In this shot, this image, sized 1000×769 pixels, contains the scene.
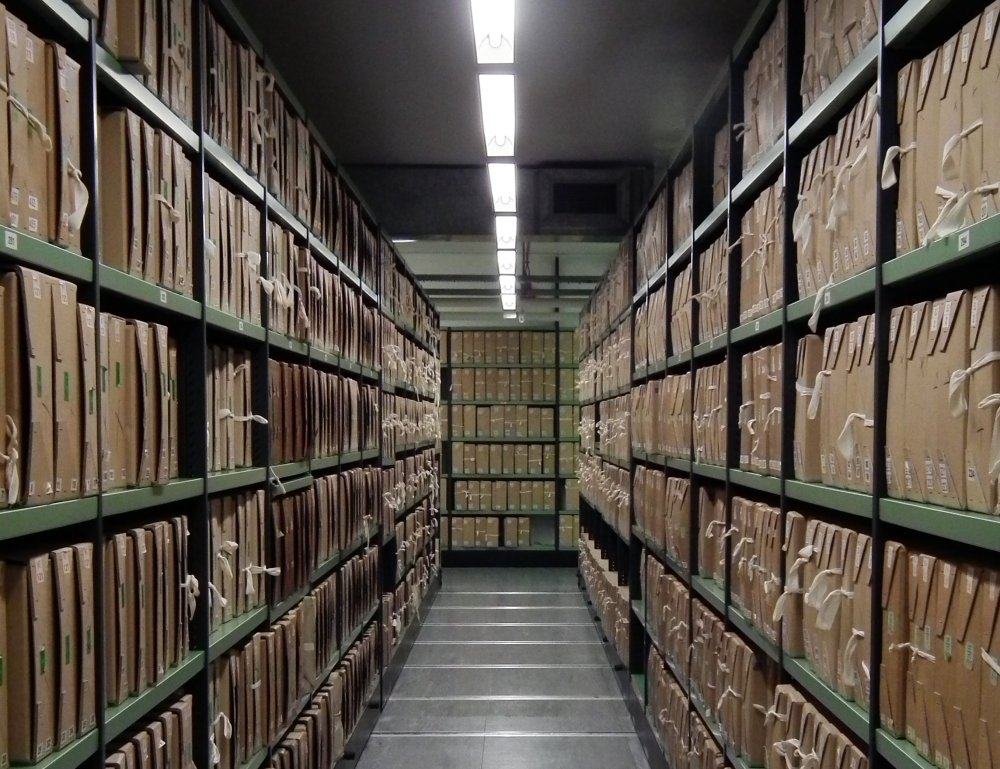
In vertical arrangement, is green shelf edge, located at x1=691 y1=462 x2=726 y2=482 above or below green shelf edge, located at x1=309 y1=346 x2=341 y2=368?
below

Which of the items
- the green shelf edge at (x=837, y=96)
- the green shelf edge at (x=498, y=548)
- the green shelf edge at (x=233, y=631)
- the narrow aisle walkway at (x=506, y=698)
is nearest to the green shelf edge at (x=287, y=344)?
the green shelf edge at (x=233, y=631)

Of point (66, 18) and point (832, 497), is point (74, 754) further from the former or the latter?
point (832, 497)

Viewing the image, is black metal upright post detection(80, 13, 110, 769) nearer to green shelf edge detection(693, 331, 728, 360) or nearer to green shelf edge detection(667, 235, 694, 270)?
green shelf edge detection(693, 331, 728, 360)

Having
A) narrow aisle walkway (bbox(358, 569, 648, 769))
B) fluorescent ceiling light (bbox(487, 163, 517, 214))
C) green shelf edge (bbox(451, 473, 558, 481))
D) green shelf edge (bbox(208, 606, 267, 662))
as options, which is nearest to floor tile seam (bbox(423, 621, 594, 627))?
narrow aisle walkway (bbox(358, 569, 648, 769))

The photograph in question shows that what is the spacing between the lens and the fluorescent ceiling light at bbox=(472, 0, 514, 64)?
95.7 inches

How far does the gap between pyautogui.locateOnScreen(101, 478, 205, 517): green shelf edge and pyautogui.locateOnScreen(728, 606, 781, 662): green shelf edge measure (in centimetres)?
151

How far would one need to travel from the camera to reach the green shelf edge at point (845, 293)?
4.91 feet

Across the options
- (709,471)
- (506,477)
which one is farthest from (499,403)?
(709,471)

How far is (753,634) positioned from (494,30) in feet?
6.74

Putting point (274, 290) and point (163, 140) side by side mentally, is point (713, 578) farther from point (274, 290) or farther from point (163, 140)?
point (163, 140)

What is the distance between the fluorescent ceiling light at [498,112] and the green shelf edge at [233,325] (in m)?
1.35

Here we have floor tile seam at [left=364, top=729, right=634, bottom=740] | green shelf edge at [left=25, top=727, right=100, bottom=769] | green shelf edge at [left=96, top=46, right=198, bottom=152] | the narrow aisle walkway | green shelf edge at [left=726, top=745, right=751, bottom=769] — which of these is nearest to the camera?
green shelf edge at [left=25, top=727, right=100, bottom=769]

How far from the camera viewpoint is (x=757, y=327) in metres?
2.18

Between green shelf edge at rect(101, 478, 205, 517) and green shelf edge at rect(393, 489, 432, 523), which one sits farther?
green shelf edge at rect(393, 489, 432, 523)
